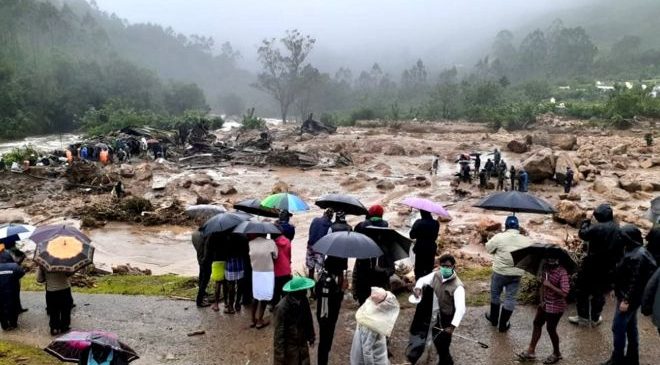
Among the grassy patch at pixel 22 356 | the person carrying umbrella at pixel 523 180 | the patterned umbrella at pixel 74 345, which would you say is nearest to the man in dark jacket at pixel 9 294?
the grassy patch at pixel 22 356

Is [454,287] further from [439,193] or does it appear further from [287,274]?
[439,193]

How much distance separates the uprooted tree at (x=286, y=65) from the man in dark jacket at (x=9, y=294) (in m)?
63.2

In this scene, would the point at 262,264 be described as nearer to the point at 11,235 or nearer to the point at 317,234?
the point at 317,234

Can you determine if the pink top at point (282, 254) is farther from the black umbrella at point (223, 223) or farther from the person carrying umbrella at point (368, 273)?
the person carrying umbrella at point (368, 273)

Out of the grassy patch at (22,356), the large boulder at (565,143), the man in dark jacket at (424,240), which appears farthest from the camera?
the large boulder at (565,143)

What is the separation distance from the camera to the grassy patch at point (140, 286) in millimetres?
9000

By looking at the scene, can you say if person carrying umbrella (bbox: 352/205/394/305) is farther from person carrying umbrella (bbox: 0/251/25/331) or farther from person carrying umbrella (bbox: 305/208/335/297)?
person carrying umbrella (bbox: 0/251/25/331)

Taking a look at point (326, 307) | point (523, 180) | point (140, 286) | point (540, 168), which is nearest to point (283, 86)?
point (540, 168)

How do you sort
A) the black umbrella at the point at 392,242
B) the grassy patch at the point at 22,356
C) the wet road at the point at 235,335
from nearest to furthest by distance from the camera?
the grassy patch at the point at 22,356 → the wet road at the point at 235,335 → the black umbrella at the point at 392,242

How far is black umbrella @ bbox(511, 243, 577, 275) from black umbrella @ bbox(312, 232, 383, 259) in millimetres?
1643

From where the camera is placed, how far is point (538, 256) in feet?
19.4

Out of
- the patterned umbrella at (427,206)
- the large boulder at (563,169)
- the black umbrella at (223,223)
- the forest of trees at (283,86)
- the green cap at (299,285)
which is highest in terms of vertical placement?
the forest of trees at (283,86)

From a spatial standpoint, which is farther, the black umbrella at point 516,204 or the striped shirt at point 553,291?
the black umbrella at point 516,204

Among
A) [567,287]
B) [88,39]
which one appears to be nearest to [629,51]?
[88,39]
